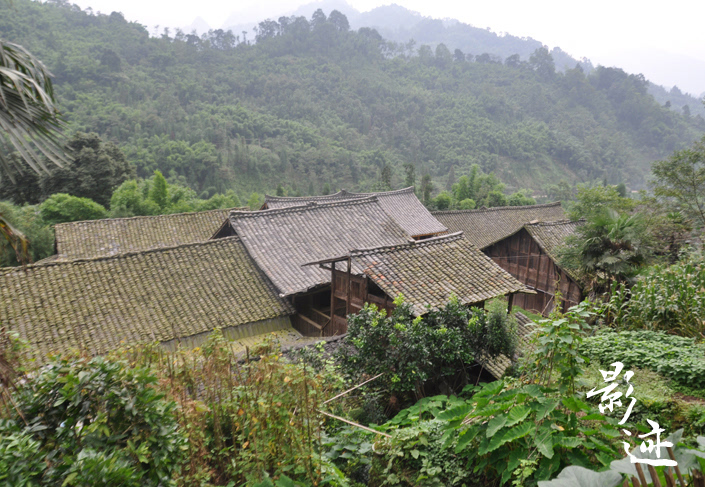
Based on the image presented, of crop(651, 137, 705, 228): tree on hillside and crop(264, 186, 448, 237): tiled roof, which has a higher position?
crop(651, 137, 705, 228): tree on hillside

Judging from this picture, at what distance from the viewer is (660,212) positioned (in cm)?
1495

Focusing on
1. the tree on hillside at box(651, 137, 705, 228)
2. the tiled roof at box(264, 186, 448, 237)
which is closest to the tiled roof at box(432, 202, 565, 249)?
the tiled roof at box(264, 186, 448, 237)

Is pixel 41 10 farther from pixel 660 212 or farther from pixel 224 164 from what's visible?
pixel 660 212

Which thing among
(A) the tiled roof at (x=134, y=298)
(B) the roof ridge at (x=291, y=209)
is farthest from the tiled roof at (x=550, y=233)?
(A) the tiled roof at (x=134, y=298)

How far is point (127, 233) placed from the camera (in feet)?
57.3

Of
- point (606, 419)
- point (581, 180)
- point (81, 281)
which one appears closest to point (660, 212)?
point (606, 419)

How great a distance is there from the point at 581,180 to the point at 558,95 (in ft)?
95.8

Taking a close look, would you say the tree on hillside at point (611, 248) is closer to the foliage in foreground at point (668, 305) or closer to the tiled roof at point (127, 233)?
the foliage in foreground at point (668, 305)

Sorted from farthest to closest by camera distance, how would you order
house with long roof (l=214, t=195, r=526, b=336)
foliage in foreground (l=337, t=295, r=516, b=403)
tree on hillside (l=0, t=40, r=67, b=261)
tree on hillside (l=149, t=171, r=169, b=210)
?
tree on hillside (l=149, t=171, r=169, b=210), house with long roof (l=214, t=195, r=526, b=336), foliage in foreground (l=337, t=295, r=516, b=403), tree on hillside (l=0, t=40, r=67, b=261)

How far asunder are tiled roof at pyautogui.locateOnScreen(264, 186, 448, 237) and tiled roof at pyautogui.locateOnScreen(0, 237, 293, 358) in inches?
373

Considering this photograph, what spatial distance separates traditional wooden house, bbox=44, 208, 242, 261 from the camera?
16078mm

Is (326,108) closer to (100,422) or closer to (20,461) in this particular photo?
(100,422)

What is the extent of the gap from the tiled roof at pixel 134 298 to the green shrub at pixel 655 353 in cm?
781

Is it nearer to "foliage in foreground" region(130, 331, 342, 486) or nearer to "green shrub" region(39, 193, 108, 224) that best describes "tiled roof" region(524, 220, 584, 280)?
"foliage in foreground" region(130, 331, 342, 486)
